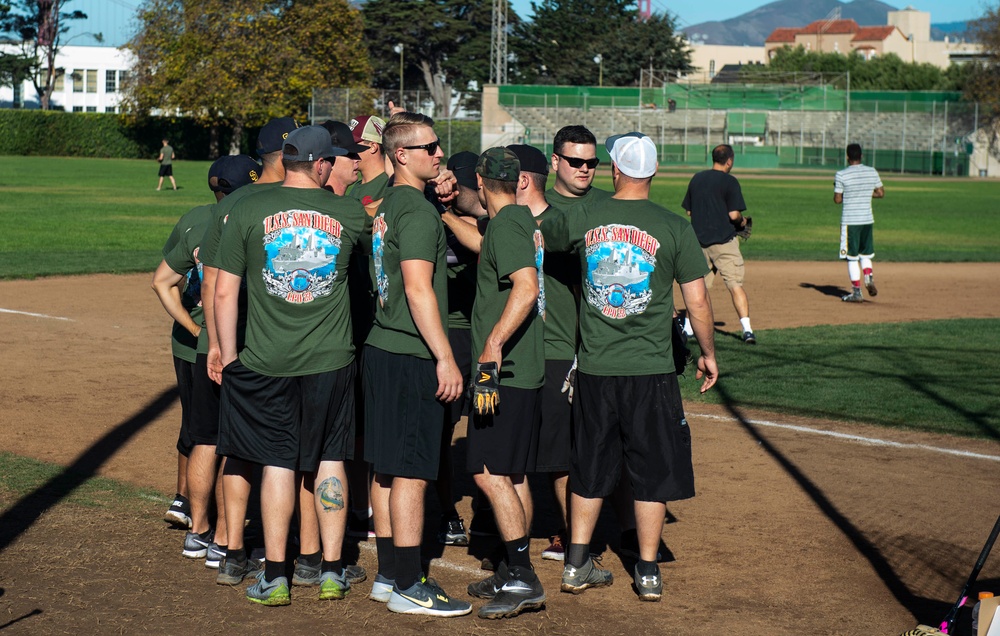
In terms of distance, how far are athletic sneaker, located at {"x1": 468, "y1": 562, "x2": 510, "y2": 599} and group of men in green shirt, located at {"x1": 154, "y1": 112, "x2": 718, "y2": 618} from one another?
13 millimetres

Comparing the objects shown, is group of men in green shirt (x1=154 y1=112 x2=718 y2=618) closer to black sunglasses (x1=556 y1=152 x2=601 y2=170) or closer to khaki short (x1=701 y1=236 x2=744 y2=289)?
black sunglasses (x1=556 y1=152 x2=601 y2=170)

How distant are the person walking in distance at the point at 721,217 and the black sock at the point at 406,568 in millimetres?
7254

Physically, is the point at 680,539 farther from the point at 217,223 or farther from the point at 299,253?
the point at 217,223

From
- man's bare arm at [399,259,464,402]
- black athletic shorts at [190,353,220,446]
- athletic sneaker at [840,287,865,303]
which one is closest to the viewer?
man's bare arm at [399,259,464,402]

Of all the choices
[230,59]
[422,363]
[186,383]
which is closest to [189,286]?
[186,383]

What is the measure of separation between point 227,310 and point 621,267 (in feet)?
5.87

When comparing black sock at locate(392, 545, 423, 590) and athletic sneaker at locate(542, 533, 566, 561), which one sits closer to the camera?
black sock at locate(392, 545, 423, 590)

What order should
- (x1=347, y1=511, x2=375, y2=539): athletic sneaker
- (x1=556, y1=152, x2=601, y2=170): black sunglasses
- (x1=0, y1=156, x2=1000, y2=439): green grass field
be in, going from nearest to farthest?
(x1=556, y1=152, x2=601, y2=170): black sunglasses
(x1=347, y1=511, x2=375, y2=539): athletic sneaker
(x1=0, y1=156, x2=1000, y2=439): green grass field

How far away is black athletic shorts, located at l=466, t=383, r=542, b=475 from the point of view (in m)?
5.14

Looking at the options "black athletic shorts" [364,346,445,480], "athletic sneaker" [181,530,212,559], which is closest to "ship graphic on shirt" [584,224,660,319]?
"black athletic shorts" [364,346,445,480]

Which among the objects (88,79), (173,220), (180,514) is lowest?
(180,514)

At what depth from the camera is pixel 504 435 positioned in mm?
5156

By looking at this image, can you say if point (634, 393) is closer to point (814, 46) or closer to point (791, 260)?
point (791, 260)

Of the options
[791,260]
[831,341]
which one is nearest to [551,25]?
[791,260]
